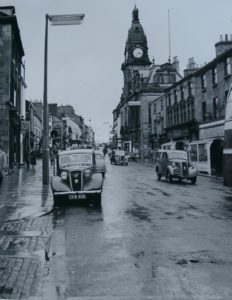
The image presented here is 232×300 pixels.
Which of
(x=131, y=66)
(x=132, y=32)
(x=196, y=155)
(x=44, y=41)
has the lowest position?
(x=196, y=155)

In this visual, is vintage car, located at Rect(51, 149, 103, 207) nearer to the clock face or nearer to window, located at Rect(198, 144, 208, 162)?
window, located at Rect(198, 144, 208, 162)

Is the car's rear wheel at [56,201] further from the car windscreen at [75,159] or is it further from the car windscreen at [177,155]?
the car windscreen at [177,155]

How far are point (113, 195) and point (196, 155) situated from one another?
18654 mm

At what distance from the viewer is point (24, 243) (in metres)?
7.86

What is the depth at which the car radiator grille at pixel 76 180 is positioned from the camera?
13602 mm

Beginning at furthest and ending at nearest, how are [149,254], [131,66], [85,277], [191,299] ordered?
[131,66], [149,254], [85,277], [191,299]

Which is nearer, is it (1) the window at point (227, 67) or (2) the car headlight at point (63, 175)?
(2) the car headlight at point (63, 175)

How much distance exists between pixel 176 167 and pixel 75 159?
9.82 m

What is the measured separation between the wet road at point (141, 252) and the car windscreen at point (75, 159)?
257 centimetres

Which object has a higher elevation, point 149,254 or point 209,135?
point 209,135

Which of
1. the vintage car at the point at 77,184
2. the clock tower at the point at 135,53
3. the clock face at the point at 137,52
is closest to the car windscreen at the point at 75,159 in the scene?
the vintage car at the point at 77,184

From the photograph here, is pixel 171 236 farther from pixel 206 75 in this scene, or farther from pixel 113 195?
pixel 206 75

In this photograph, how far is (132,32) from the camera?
112m

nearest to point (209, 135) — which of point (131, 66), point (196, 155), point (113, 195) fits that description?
point (196, 155)
